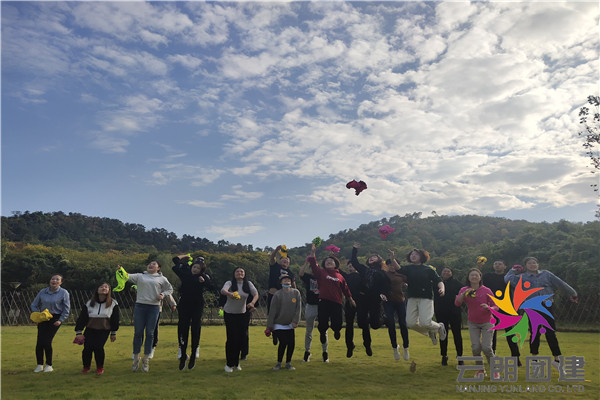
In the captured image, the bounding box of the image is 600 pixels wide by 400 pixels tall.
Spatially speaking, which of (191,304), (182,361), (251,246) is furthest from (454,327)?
(251,246)

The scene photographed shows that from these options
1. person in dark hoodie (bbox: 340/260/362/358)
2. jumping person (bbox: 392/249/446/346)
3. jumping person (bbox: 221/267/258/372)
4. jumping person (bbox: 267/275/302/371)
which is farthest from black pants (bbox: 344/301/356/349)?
jumping person (bbox: 221/267/258/372)

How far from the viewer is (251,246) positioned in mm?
83125

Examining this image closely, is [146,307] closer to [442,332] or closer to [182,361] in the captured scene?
[182,361]

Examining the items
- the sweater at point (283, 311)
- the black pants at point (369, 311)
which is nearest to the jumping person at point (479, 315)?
the black pants at point (369, 311)

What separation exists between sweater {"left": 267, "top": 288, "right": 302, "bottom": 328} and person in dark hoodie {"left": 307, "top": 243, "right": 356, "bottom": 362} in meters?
0.74

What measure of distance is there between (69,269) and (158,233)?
3666 cm

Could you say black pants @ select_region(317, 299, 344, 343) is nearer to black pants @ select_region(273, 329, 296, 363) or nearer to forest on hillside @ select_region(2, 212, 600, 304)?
black pants @ select_region(273, 329, 296, 363)

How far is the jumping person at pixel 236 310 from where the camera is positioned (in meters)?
8.33

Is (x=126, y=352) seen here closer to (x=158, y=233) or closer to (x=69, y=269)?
(x=69, y=269)

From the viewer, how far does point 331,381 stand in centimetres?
753

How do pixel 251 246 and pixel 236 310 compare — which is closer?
pixel 236 310

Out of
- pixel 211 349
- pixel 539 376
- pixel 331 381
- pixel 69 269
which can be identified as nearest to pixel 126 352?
pixel 211 349

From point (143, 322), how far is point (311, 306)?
11.9 ft

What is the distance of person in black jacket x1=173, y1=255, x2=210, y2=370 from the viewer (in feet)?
28.6
